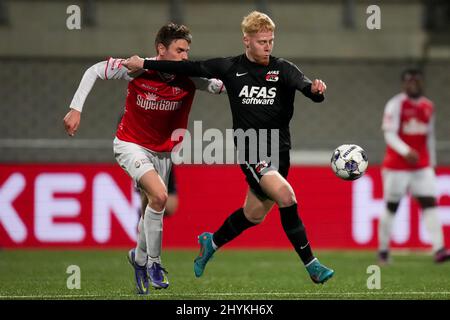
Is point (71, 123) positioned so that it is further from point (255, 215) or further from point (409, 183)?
point (409, 183)

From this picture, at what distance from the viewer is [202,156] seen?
1267cm

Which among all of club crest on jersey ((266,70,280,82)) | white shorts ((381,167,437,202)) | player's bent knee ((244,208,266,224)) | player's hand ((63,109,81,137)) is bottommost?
white shorts ((381,167,437,202))

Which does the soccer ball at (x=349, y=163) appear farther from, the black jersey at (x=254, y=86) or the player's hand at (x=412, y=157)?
the player's hand at (x=412, y=157)

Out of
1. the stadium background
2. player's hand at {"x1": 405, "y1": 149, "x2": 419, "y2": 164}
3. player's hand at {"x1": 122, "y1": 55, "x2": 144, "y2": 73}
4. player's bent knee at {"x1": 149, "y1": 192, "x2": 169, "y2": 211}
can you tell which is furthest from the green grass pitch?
player's hand at {"x1": 122, "y1": 55, "x2": 144, "y2": 73}

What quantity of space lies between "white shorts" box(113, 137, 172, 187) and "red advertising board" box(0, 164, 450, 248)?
4.71 metres

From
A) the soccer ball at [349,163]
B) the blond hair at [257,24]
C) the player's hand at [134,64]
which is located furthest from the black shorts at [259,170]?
the player's hand at [134,64]

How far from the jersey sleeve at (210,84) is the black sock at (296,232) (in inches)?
43.9

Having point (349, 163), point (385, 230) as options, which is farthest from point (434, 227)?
point (349, 163)

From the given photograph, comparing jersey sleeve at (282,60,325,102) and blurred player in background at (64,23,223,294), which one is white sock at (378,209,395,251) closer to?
blurred player in background at (64,23,223,294)

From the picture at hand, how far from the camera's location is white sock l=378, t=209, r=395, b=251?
1074cm

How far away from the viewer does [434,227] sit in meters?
10.8

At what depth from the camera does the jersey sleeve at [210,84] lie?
7.40 m

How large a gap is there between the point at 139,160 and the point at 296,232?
4.02 ft

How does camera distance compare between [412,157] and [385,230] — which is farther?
[385,230]
